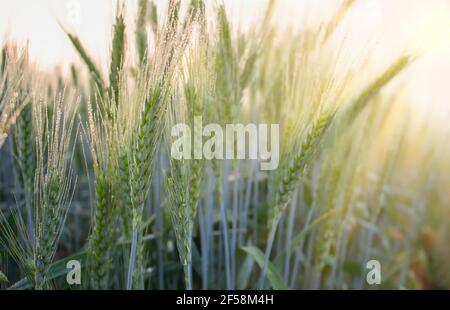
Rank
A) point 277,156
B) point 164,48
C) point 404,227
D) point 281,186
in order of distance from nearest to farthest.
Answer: point 164,48, point 281,186, point 277,156, point 404,227

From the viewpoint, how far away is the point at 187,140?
854 millimetres

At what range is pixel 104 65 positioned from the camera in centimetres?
94

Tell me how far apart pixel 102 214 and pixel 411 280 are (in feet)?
4.09

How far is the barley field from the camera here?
814 millimetres

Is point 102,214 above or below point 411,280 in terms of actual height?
above

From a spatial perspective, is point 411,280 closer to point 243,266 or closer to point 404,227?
point 404,227

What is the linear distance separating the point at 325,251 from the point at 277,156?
1.07ft

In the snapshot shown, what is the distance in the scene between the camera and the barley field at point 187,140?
814 mm

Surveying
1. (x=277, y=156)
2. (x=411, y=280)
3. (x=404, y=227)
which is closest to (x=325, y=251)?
(x=277, y=156)

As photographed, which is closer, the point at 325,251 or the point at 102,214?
the point at 102,214

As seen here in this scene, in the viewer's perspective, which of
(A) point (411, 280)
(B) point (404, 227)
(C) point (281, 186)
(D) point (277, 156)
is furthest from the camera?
(B) point (404, 227)

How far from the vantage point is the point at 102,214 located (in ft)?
2.78
